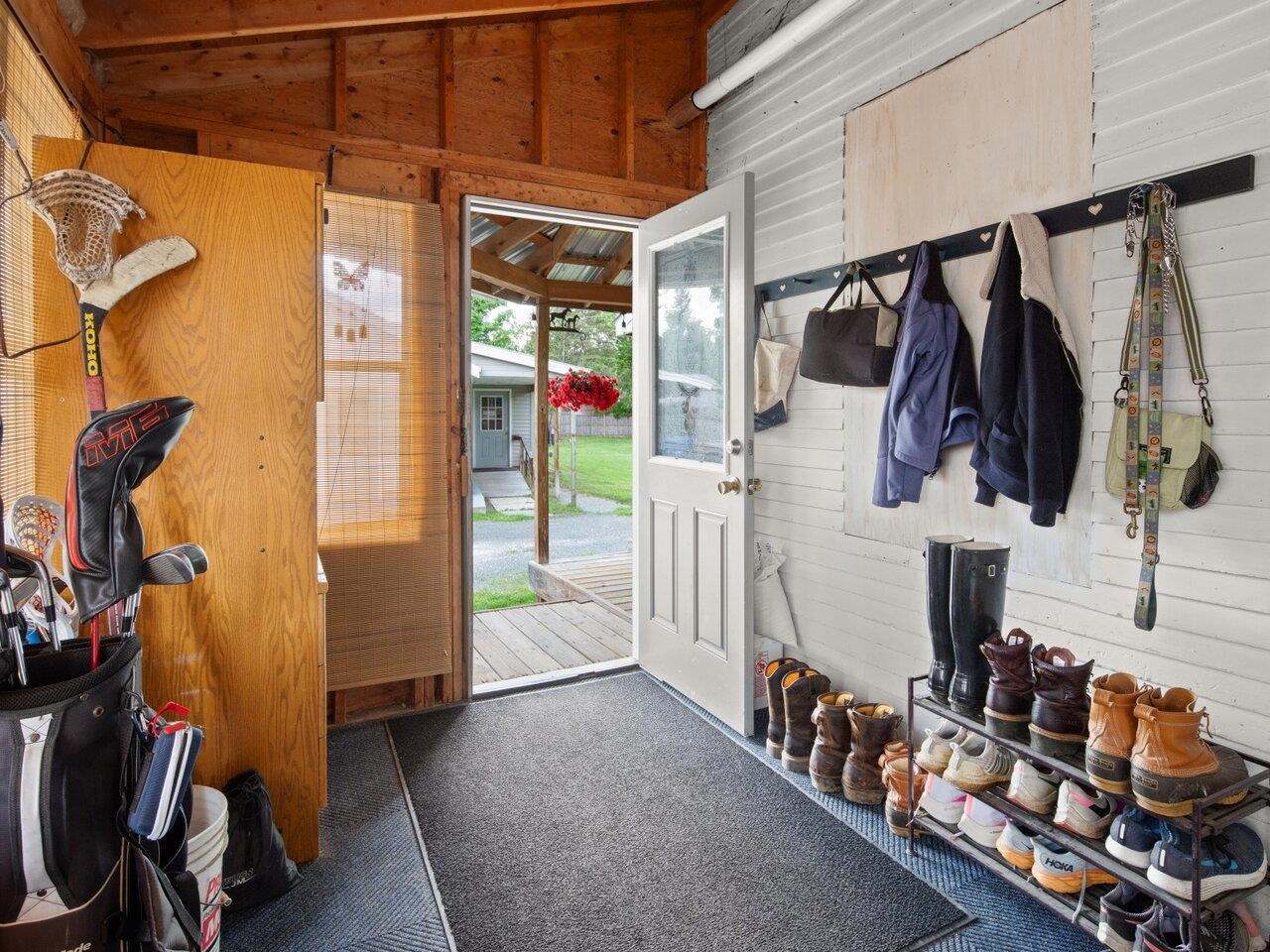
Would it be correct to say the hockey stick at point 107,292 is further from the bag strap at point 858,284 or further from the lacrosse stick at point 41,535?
the bag strap at point 858,284

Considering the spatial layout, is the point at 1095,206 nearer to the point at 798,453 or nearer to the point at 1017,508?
the point at 1017,508

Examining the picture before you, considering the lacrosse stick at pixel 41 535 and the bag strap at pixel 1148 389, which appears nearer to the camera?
the lacrosse stick at pixel 41 535

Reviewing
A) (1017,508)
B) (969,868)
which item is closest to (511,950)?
(969,868)

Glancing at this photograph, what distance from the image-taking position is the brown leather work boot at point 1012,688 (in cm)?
171

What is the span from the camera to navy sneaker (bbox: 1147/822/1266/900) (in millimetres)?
1404

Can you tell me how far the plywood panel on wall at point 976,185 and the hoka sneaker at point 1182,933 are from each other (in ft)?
2.61

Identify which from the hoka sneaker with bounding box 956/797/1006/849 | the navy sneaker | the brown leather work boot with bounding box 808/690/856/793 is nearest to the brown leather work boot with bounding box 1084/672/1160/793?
the navy sneaker

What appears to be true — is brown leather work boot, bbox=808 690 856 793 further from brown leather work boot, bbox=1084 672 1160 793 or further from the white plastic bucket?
the white plastic bucket

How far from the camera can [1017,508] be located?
2.12m

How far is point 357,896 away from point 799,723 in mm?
1464

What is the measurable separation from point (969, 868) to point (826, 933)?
0.52 metres

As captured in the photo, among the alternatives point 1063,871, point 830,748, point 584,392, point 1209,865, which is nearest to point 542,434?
point 584,392

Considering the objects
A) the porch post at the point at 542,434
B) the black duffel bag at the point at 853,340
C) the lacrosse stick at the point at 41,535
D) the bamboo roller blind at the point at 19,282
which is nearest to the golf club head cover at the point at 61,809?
the lacrosse stick at the point at 41,535

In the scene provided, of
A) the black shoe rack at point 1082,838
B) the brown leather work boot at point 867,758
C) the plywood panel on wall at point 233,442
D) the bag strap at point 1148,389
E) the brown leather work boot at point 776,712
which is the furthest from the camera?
the brown leather work boot at point 776,712
